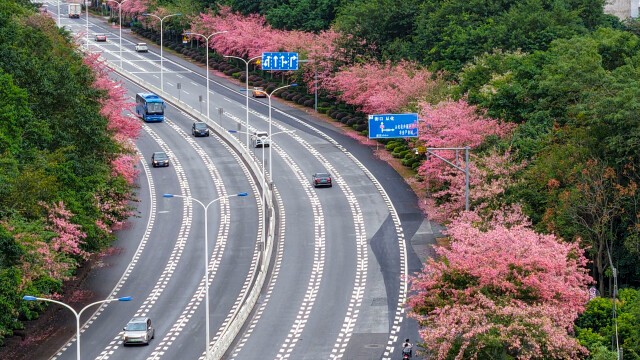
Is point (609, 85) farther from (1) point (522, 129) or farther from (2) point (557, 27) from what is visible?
(2) point (557, 27)

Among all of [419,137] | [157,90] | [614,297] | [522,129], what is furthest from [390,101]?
[614,297]

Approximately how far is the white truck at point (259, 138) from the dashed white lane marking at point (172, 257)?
7.15m

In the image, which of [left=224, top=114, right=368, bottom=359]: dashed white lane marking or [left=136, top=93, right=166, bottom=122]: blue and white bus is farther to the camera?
[left=136, top=93, right=166, bottom=122]: blue and white bus

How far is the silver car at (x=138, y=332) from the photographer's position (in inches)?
3406

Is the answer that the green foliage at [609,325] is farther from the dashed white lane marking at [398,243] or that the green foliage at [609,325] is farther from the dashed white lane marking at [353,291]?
the dashed white lane marking at [353,291]

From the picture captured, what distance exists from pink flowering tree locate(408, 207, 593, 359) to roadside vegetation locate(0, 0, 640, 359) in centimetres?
10

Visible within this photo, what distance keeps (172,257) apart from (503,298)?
33.6m

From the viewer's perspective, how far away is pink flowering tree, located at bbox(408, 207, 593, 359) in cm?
7625

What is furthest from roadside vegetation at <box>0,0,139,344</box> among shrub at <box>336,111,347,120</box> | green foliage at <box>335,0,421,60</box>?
green foliage at <box>335,0,421,60</box>

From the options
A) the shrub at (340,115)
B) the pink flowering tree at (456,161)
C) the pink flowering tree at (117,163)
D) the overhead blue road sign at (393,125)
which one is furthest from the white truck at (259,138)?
the overhead blue road sign at (393,125)

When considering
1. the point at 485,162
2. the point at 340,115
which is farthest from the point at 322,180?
the point at 340,115

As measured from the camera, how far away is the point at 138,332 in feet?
284

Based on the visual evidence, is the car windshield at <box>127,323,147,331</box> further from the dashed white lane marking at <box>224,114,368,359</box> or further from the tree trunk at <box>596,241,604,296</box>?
the tree trunk at <box>596,241,604,296</box>

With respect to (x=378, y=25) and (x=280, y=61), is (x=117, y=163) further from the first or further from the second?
(x=378, y=25)
